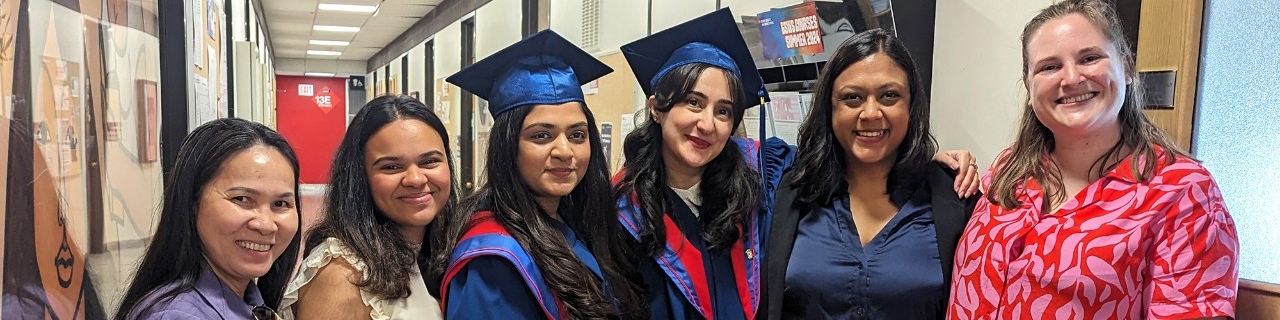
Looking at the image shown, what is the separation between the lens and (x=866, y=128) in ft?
6.08

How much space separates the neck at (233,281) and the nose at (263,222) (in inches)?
4.4

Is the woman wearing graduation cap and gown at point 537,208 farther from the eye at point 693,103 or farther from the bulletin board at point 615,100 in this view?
the bulletin board at point 615,100

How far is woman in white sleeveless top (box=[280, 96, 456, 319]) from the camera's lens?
1.53 m

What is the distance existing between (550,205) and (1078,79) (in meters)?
1.07

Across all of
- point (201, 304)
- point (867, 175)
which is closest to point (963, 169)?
point (867, 175)

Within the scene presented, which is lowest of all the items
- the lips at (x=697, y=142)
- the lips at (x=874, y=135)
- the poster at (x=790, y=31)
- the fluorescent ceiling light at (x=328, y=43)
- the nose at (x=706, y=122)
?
the lips at (x=697, y=142)

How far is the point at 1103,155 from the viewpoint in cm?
149

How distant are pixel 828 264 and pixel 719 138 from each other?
38 centimetres

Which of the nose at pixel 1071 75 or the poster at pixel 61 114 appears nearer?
the poster at pixel 61 114


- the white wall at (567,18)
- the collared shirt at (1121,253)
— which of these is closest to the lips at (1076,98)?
the collared shirt at (1121,253)

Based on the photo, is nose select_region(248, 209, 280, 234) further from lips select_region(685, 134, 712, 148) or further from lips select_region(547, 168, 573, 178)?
lips select_region(685, 134, 712, 148)

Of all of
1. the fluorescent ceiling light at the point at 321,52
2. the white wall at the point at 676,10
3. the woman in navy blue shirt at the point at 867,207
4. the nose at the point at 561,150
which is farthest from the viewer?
the fluorescent ceiling light at the point at 321,52

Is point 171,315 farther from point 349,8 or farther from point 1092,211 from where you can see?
point 349,8

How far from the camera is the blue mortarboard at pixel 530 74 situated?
169 centimetres
